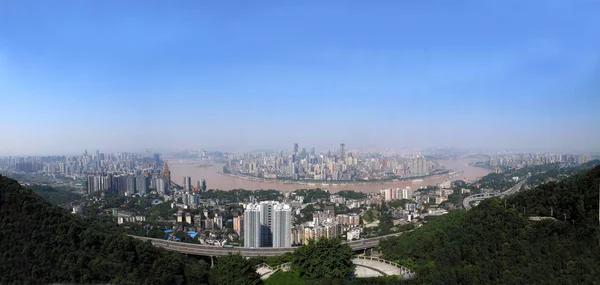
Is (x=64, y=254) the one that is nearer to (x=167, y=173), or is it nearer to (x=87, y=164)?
(x=167, y=173)

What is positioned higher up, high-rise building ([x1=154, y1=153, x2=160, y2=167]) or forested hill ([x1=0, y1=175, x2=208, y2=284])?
high-rise building ([x1=154, y1=153, x2=160, y2=167])

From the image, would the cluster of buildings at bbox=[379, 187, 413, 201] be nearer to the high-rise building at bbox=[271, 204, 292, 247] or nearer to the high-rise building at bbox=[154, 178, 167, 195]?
the high-rise building at bbox=[271, 204, 292, 247]

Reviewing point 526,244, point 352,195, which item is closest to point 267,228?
point 526,244

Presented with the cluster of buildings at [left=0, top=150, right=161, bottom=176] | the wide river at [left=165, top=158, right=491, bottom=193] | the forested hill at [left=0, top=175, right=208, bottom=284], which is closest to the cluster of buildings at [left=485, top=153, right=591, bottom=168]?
the wide river at [left=165, top=158, right=491, bottom=193]

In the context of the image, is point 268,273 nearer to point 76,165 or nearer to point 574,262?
point 574,262

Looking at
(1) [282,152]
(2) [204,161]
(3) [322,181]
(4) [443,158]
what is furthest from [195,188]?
(4) [443,158]

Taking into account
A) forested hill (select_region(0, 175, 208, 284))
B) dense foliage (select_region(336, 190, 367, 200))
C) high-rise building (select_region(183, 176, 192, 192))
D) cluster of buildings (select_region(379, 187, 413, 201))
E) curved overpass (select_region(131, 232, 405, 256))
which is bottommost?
curved overpass (select_region(131, 232, 405, 256))

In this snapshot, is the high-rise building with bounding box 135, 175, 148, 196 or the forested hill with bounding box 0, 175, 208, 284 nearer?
the forested hill with bounding box 0, 175, 208, 284
